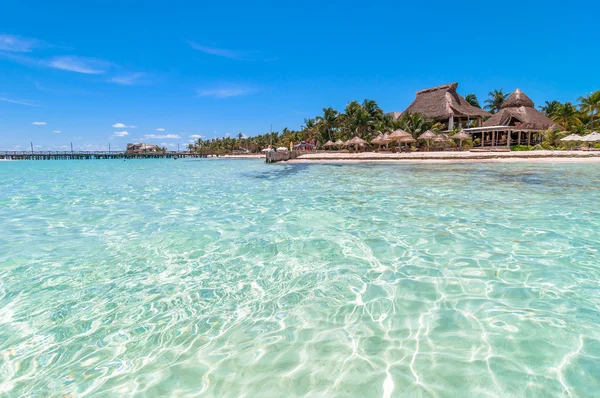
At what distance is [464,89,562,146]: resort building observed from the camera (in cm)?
3466

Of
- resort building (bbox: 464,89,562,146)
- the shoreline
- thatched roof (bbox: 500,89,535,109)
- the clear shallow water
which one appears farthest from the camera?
thatched roof (bbox: 500,89,535,109)

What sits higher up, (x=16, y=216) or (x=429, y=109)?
(x=429, y=109)

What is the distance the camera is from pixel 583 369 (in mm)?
2379

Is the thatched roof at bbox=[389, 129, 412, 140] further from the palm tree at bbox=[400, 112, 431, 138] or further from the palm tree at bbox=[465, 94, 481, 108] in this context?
the palm tree at bbox=[465, 94, 481, 108]

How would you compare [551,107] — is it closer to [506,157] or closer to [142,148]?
[506,157]

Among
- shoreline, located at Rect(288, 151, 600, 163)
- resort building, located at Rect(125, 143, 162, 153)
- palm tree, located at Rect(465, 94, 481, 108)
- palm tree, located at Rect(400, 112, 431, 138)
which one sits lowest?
shoreline, located at Rect(288, 151, 600, 163)

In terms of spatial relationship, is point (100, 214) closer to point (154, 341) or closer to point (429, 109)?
point (154, 341)

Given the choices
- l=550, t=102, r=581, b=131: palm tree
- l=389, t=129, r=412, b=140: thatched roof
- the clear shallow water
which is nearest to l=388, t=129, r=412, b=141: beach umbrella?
l=389, t=129, r=412, b=140: thatched roof

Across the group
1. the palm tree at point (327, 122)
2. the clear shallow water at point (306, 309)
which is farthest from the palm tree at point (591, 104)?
the clear shallow water at point (306, 309)

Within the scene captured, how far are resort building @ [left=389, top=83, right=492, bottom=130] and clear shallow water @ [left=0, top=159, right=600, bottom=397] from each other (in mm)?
38197

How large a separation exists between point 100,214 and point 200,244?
4.67 metres

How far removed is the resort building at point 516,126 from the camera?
1364 inches

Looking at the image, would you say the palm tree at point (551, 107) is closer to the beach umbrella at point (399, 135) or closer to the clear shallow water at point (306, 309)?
the beach umbrella at point (399, 135)

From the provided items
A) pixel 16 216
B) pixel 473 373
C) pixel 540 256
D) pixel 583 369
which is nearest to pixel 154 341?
pixel 473 373
